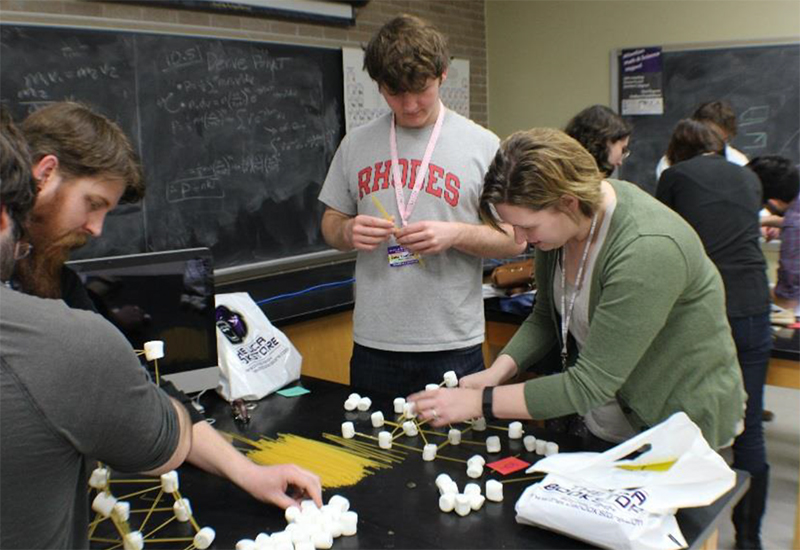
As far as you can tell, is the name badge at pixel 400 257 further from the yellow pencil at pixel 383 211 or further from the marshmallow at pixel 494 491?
the marshmallow at pixel 494 491

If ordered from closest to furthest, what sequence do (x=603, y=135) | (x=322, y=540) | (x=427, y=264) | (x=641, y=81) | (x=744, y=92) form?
(x=322, y=540) < (x=427, y=264) < (x=603, y=135) < (x=744, y=92) < (x=641, y=81)

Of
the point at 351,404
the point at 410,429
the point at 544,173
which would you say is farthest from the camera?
the point at 351,404

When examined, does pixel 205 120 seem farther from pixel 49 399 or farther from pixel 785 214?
pixel 49 399

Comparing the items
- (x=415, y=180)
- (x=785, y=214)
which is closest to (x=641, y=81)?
(x=785, y=214)

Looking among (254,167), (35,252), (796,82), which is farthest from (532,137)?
(796,82)

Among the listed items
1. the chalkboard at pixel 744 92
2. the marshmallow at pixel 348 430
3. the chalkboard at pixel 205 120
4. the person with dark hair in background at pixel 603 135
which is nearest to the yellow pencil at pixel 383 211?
the marshmallow at pixel 348 430

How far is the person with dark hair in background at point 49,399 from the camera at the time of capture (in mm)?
809

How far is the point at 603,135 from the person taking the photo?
112 inches

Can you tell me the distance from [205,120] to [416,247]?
1895 millimetres

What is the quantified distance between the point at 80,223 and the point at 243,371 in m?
0.80

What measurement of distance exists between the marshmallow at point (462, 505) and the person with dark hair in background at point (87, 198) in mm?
257

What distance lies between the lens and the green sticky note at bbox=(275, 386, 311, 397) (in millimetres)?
2051

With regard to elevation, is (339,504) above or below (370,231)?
A: below

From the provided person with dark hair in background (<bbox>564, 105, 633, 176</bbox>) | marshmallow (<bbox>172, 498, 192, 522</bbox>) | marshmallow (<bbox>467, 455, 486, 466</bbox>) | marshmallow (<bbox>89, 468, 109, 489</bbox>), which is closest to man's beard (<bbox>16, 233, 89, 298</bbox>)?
marshmallow (<bbox>89, 468, 109, 489</bbox>)
